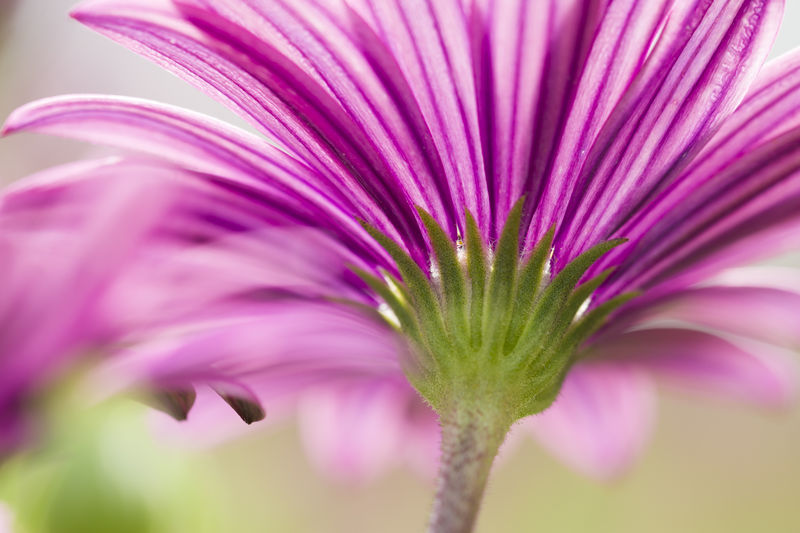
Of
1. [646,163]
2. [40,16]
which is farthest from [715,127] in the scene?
[40,16]

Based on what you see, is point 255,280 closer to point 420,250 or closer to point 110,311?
point 420,250

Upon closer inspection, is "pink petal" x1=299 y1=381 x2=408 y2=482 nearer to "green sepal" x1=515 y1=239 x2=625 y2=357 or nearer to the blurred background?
the blurred background

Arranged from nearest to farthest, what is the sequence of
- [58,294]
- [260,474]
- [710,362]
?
1. [58,294]
2. [710,362]
3. [260,474]

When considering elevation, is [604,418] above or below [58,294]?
above

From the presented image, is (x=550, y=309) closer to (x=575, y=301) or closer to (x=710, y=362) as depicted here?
(x=575, y=301)

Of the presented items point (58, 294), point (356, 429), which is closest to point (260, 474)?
point (356, 429)

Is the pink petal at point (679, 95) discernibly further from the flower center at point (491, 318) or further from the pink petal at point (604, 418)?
the pink petal at point (604, 418)

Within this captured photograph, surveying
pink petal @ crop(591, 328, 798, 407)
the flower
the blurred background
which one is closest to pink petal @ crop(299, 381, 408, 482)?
the blurred background
